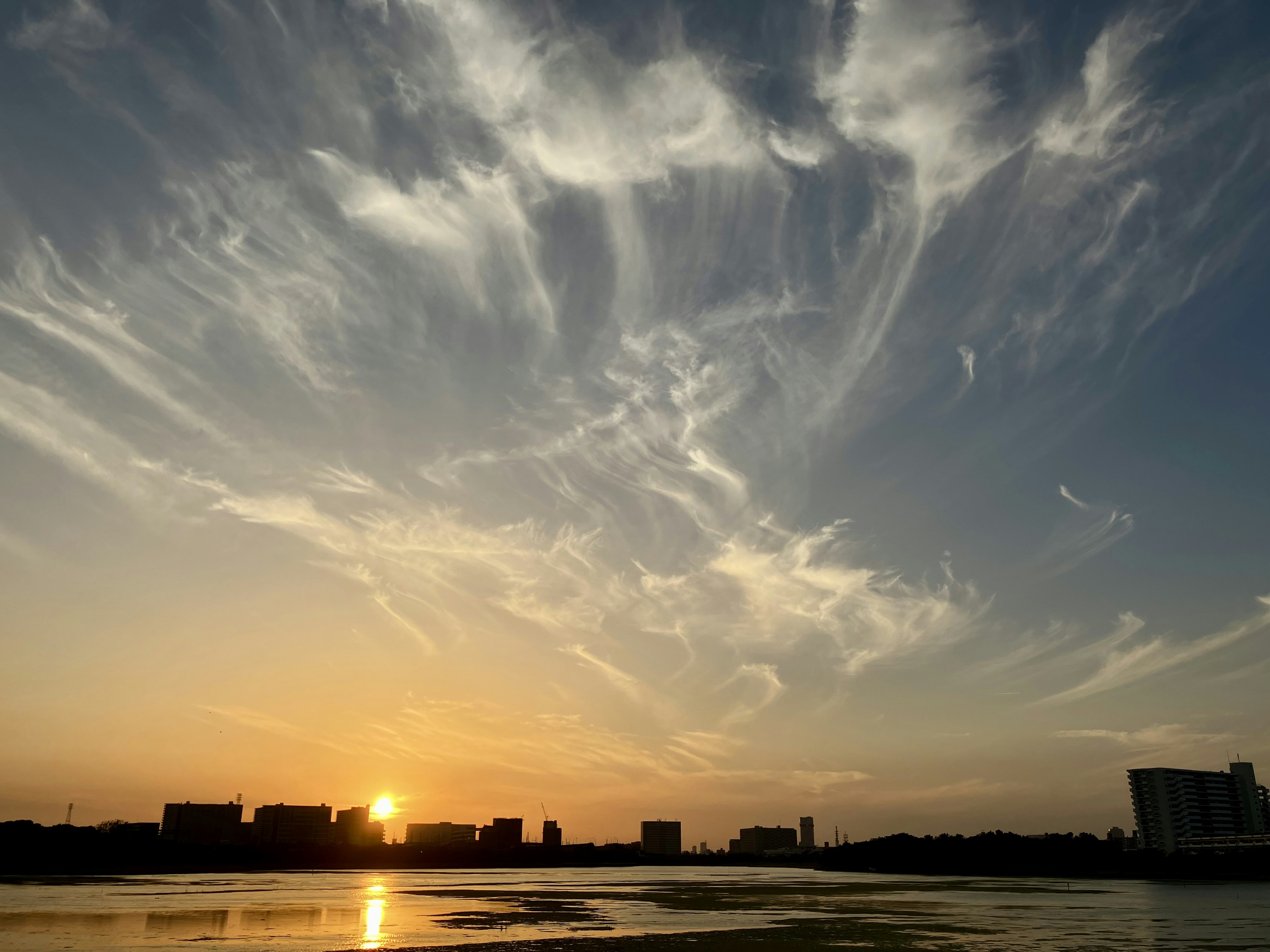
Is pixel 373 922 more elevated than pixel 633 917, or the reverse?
pixel 373 922

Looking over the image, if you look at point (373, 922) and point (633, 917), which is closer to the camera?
point (373, 922)

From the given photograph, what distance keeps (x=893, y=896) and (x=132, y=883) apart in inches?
5506

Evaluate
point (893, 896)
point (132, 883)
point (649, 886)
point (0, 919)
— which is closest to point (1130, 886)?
point (893, 896)

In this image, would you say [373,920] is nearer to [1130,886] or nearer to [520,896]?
[520,896]

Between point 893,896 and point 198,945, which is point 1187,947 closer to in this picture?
point 198,945

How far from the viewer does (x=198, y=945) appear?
5825 centimetres

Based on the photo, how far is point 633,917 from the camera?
3509 inches

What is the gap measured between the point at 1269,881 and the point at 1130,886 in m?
44.2

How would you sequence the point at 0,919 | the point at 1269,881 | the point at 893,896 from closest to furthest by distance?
the point at 0,919
the point at 893,896
the point at 1269,881

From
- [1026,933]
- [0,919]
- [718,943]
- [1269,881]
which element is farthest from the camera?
[1269,881]

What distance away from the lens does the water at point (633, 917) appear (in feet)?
205

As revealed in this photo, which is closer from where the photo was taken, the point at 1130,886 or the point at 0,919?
the point at 0,919

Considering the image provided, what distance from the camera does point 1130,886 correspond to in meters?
156

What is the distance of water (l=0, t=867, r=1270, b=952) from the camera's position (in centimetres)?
6234
